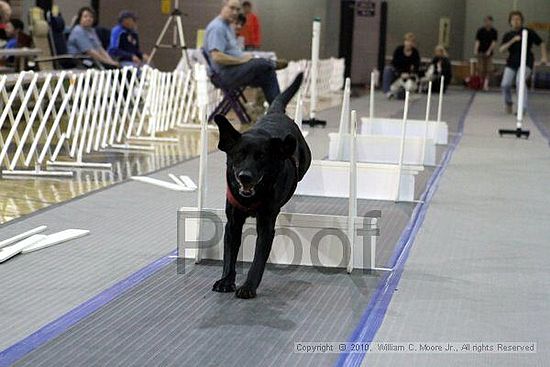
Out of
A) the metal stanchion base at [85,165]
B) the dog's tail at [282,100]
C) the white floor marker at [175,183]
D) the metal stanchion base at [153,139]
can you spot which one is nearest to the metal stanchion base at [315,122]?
the metal stanchion base at [153,139]

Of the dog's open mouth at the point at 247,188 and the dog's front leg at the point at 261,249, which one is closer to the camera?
the dog's open mouth at the point at 247,188

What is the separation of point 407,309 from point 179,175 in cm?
350

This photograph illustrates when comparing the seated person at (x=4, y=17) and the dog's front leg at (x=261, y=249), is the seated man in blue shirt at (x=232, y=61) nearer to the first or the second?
the seated person at (x=4, y=17)

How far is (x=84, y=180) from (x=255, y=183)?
3.20 m

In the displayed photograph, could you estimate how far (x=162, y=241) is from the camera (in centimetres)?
492

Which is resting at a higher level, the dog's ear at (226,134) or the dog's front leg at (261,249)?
the dog's ear at (226,134)

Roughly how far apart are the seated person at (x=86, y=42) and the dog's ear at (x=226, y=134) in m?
7.92

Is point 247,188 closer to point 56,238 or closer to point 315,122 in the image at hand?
point 56,238

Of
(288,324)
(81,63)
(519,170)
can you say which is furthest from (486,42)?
(288,324)

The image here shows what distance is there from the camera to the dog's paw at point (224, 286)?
3969mm

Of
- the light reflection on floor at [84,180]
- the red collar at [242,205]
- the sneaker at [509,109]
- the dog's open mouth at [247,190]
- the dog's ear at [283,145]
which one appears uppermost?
the dog's ear at [283,145]

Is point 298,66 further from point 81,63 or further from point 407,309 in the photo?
point 407,309

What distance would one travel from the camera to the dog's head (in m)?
3.71

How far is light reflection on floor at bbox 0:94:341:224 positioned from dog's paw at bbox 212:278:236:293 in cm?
169
